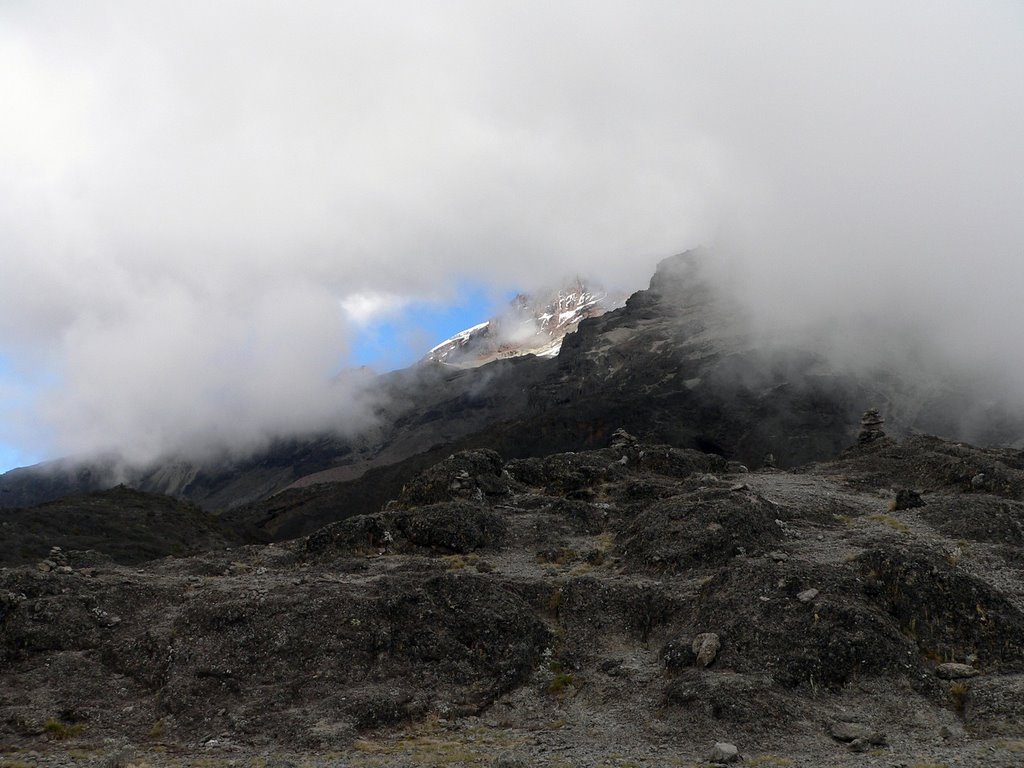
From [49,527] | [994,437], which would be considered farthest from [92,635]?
[994,437]

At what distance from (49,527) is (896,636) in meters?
88.3

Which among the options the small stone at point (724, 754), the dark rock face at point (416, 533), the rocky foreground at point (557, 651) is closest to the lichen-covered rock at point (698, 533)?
the rocky foreground at point (557, 651)

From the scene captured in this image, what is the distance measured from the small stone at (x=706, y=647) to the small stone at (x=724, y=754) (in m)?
4.57

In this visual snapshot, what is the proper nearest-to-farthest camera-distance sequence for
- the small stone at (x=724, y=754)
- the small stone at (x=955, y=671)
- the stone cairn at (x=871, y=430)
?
the small stone at (x=724, y=754)
the small stone at (x=955, y=671)
the stone cairn at (x=871, y=430)

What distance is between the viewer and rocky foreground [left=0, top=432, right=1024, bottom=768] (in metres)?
19.6

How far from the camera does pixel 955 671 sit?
21.8m

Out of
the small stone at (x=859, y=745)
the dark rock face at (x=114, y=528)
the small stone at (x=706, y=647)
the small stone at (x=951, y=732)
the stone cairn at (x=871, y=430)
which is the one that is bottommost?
the small stone at (x=951, y=732)

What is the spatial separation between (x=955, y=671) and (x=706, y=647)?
6.84m

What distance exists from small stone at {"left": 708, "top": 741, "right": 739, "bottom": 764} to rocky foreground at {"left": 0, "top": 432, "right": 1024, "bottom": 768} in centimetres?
6

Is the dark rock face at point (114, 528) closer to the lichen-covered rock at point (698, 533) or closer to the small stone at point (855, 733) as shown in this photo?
the lichen-covered rock at point (698, 533)

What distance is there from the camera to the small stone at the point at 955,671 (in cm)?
2173

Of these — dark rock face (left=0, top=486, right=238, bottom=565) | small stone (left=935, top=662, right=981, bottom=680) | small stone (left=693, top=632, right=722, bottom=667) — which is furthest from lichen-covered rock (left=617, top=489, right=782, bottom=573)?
dark rock face (left=0, top=486, right=238, bottom=565)

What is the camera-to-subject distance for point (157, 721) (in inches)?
848

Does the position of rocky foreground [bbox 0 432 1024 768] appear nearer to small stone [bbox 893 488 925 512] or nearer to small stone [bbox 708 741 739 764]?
small stone [bbox 708 741 739 764]
